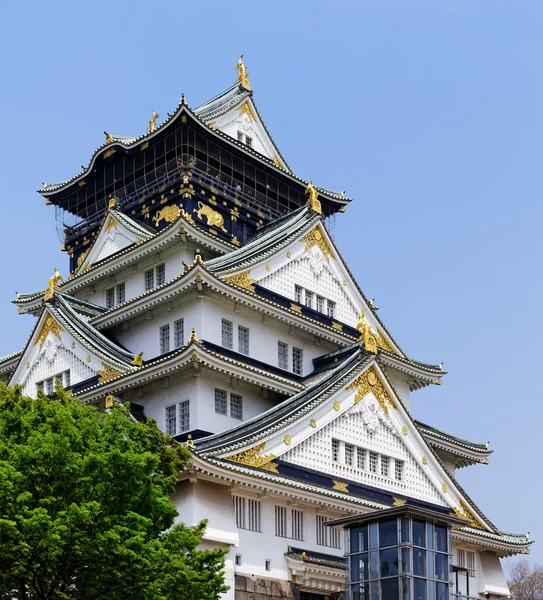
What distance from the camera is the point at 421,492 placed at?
42.0 m

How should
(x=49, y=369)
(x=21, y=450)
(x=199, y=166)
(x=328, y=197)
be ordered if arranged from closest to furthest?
(x=21, y=450) < (x=49, y=369) < (x=199, y=166) < (x=328, y=197)

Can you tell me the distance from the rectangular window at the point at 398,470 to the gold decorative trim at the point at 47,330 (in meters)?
15.7

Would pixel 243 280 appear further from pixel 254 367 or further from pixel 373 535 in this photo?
pixel 373 535

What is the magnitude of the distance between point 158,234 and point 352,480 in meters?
14.3

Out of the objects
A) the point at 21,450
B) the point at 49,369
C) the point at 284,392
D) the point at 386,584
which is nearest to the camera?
the point at 21,450

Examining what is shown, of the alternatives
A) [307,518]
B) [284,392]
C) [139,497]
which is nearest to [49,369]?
[284,392]

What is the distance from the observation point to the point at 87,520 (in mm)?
24922

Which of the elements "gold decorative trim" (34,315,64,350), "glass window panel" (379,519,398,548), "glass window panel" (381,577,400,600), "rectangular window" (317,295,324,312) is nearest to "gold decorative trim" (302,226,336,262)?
"rectangular window" (317,295,324,312)

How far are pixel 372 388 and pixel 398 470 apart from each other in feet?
11.9

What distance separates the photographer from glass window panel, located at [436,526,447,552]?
105 feet

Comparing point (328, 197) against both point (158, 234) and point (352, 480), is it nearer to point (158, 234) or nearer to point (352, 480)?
point (158, 234)

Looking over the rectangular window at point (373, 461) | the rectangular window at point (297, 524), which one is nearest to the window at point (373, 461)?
the rectangular window at point (373, 461)

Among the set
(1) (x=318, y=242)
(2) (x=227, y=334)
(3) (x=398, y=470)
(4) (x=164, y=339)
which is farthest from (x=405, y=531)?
(1) (x=318, y=242)

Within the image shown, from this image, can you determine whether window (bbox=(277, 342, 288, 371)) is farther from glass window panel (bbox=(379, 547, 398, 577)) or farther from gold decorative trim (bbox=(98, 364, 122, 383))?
A: glass window panel (bbox=(379, 547, 398, 577))
